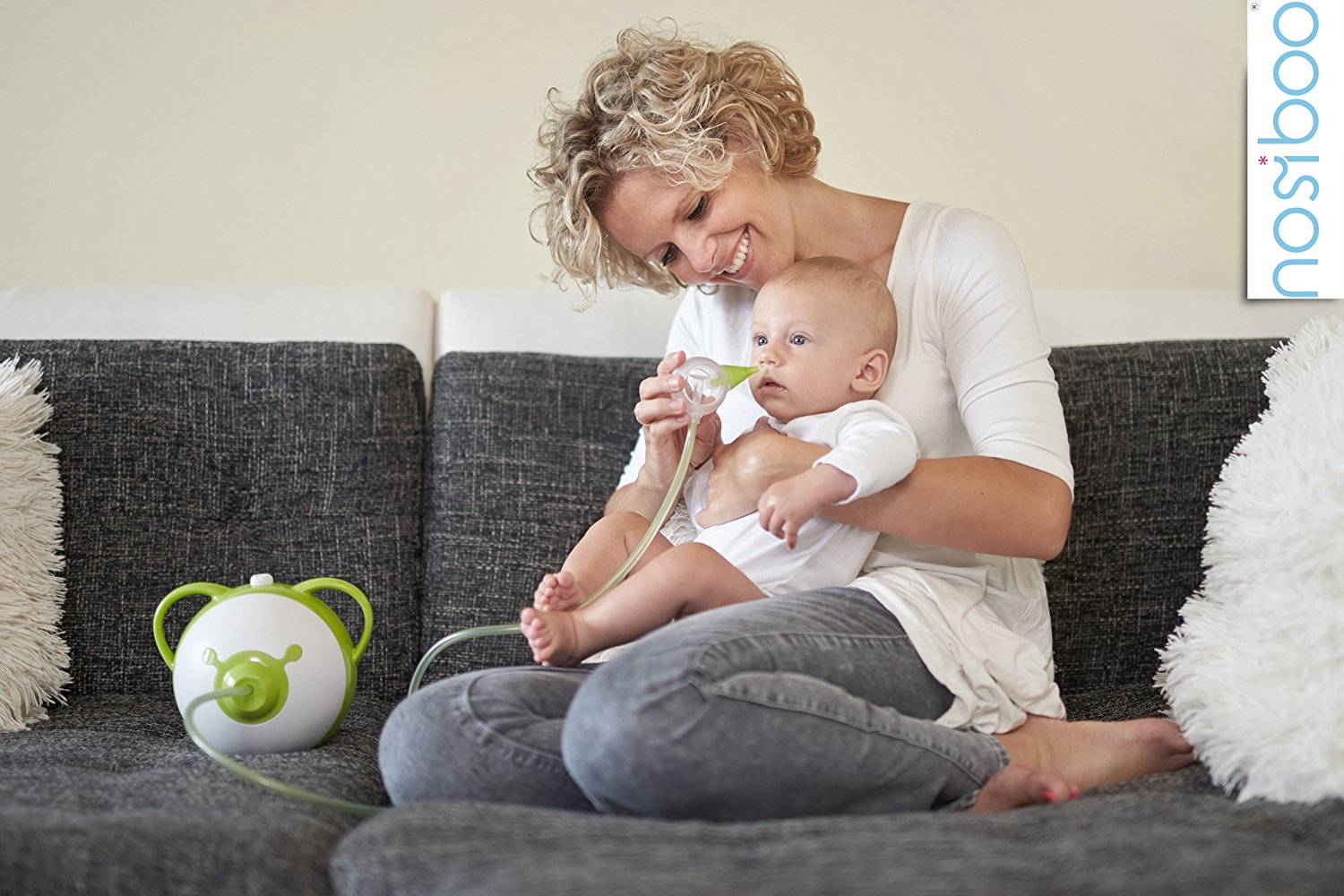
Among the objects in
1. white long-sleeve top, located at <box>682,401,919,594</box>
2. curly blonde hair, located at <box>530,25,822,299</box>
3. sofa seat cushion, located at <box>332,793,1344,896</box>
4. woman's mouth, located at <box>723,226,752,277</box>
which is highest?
curly blonde hair, located at <box>530,25,822,299</box>

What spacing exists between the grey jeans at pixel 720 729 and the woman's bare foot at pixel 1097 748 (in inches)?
3.8

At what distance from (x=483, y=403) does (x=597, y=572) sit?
483 mm

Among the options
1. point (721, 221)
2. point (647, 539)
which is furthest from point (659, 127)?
point (647, 539)

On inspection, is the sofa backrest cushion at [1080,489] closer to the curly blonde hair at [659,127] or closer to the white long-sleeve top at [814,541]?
the curly blonde hair at [659,127]

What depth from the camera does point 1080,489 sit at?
1.76 meters

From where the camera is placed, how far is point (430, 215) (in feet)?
7.73

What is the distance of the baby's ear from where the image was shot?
55.5 inches

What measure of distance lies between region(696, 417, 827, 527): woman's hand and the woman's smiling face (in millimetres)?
209

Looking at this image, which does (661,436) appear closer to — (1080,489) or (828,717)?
(828,717)

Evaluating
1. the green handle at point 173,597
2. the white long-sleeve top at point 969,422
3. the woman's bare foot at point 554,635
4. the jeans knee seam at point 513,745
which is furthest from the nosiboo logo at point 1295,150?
the green handle at point 173,597

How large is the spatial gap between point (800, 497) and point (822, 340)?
25cm

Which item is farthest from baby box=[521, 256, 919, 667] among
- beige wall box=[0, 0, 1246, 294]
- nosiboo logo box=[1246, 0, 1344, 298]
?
nosiboo logo box=[1246, 0, 1344, 298]

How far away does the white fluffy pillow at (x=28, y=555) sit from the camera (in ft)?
5.31

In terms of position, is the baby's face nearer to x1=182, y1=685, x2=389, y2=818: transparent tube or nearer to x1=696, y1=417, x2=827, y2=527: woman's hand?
x1=696, y1=417, x2=827, y2=527: woman's hand
